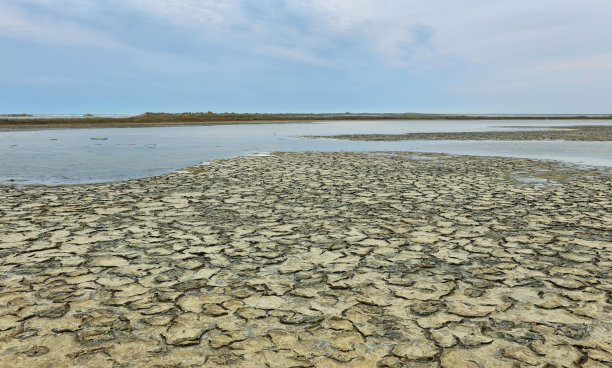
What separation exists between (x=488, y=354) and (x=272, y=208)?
14.3 feet

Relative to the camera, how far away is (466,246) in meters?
4.83

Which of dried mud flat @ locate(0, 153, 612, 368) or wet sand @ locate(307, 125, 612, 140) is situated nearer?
dried mud flat @ locate(0, 153, 612, 368)

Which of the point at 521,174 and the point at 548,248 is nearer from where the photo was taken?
the point at 548,248

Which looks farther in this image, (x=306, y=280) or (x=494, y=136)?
(x=494, y=136)

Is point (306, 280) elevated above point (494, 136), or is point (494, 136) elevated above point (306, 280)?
point (306, 280)

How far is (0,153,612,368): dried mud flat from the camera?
2787 millimetres

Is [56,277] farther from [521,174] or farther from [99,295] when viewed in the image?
[521,174]

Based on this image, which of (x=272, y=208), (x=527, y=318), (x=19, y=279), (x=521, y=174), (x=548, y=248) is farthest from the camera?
(x=521, y=174)

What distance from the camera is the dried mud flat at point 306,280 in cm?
279

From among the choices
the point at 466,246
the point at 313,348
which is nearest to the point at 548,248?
the point at 466,246

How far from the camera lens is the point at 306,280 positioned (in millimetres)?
3893

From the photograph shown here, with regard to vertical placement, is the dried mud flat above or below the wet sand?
above

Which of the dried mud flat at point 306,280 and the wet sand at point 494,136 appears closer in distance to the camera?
the dried mud flat at point 306,280

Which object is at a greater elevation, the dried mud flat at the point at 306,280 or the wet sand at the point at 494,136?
the dried mud flat at the point at 306,280
